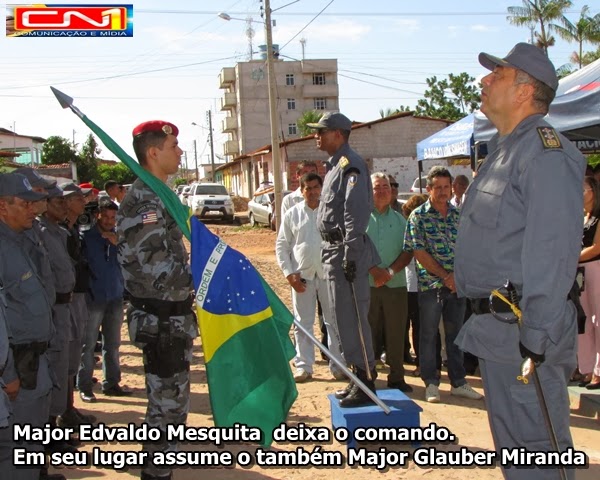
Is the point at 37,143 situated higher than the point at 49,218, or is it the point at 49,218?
the point at 37,143

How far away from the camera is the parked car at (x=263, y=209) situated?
2743 cm

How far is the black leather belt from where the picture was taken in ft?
9.86

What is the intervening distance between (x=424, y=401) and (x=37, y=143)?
225 feet

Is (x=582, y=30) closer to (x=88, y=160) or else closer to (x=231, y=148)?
(x=88, y=160)

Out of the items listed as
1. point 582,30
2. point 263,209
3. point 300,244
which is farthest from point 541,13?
point 300,244

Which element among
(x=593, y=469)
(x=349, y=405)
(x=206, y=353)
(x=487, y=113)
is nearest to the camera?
(x=487, y=113)

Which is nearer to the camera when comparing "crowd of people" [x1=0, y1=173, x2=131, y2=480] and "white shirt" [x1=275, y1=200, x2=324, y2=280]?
"crowd of people" [x1=0, y1=173, x2=131, y2=480]

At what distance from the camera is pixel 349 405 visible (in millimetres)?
5145

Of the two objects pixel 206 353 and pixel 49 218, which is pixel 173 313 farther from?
pixel 49 218

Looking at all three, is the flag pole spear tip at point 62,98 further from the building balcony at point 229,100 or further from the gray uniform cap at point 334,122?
the building balcony at point 229,100

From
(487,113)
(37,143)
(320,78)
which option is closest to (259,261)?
(487,113)

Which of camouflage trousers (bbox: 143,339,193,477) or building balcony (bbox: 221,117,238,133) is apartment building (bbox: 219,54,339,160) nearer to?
building balcony (bbox: 221,117,238,133)

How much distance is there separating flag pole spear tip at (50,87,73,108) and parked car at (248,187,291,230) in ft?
73.9

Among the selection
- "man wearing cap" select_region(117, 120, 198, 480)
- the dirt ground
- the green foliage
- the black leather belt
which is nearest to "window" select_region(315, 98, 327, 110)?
the green foliage
